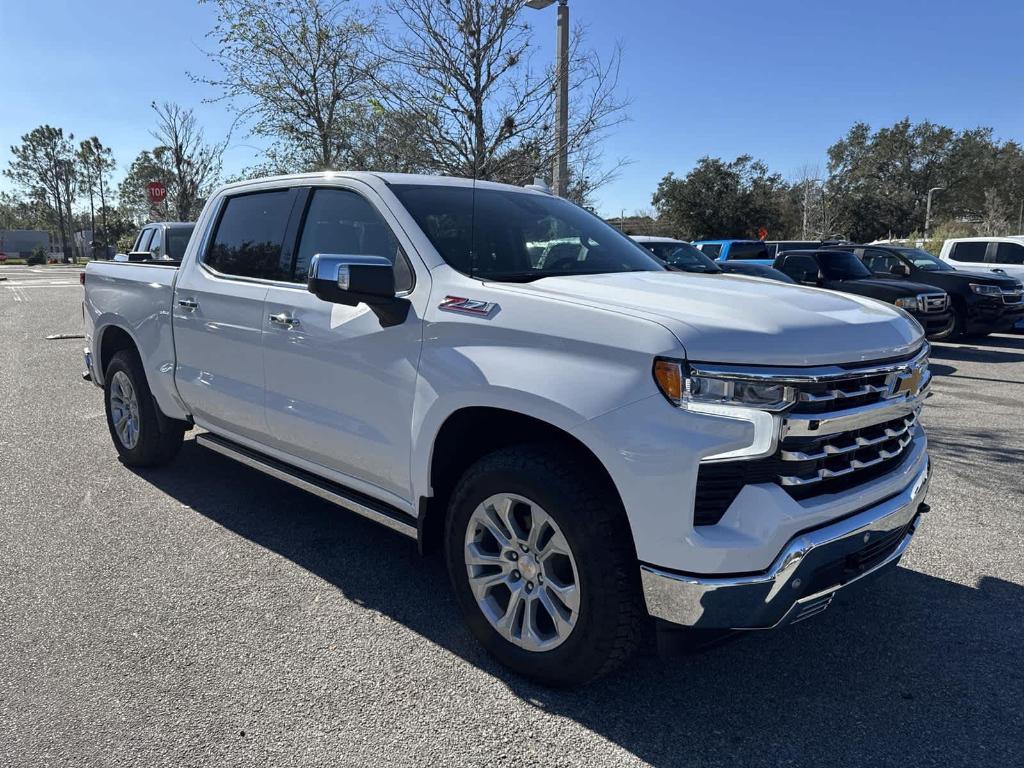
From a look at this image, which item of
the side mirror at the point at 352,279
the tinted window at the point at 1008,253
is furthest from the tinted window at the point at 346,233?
the tinted window at the point at 1008,253

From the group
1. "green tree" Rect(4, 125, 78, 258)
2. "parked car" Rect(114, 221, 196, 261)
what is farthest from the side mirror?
"green tree" Rect(4, 125, 78, 258)

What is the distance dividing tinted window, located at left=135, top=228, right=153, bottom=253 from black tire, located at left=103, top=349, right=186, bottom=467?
26.4ft

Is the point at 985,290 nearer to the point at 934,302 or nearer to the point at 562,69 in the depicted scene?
the point at 934,302

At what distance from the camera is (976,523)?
→ 14.8 feet

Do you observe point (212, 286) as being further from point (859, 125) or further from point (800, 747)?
point (859, 125)

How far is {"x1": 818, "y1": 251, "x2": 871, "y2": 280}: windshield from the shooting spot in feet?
42.2

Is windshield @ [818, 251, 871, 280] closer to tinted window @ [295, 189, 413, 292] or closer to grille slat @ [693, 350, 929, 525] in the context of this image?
grille slat @ [693, 350, 929, 525]

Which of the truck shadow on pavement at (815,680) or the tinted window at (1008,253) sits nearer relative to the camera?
the truck shadow on pavement at (815,680)

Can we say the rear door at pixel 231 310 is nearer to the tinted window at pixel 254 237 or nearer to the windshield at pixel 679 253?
the tinted window at pixel 254 237

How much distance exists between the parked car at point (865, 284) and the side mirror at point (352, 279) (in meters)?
8.71

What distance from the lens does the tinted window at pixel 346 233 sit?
3379mm

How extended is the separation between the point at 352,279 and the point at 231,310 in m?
1.49

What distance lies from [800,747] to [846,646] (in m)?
0.77

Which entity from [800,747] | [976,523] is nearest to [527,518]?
[800,747]
